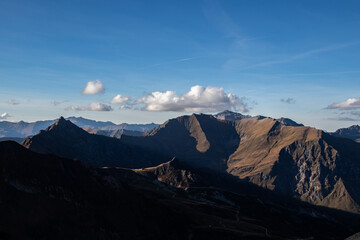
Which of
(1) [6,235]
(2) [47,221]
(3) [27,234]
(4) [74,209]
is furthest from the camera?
(4) [74,209]

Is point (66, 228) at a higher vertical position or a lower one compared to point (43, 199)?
lower

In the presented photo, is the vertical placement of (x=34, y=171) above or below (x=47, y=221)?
above

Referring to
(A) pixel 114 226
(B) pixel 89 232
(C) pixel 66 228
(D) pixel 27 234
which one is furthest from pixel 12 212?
(A) pixel 114 226

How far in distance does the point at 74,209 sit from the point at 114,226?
Answer: 25588 mm

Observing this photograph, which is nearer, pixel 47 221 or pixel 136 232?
pixel 47 221

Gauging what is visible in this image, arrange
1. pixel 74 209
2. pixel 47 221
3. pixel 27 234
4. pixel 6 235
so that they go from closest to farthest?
pixel 6 235, pixel 27 234, pixel 47 221, pixel 74 209

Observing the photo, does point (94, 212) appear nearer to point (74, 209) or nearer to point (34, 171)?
Result: point (74, 209)

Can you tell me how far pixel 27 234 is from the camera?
157125 mm

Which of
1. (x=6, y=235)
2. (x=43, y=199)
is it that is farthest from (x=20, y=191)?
(x=6, y=235)

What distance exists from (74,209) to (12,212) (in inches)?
1360

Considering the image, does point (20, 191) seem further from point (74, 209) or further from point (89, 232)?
point (89, 232)

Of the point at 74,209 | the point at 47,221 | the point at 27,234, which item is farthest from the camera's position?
the point at 74,209

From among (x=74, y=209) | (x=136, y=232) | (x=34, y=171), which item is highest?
(x=34, y=171)

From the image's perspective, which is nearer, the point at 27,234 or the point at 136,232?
the point at 27,234
